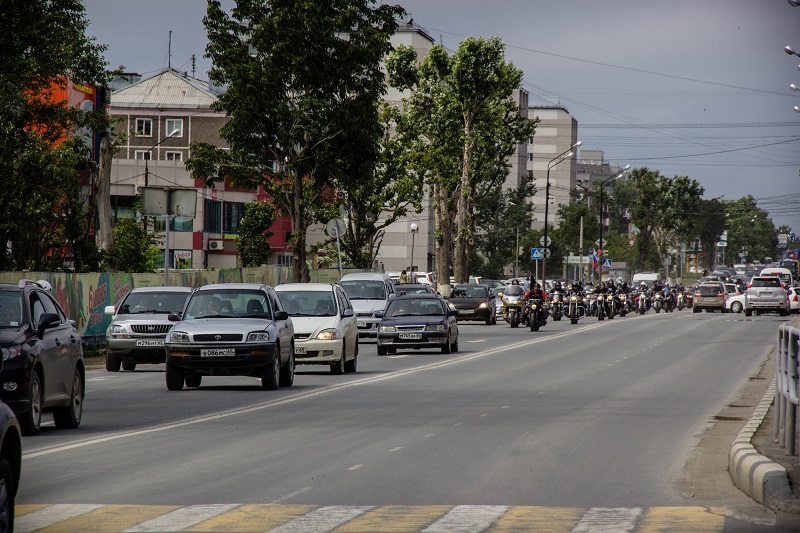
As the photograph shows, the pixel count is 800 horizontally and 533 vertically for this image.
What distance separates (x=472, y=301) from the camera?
5528 centimetres

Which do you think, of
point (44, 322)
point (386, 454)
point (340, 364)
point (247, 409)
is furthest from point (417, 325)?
point (386, 454)

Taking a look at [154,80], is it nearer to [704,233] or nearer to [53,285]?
[53,285]

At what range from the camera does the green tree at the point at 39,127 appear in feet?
86.0

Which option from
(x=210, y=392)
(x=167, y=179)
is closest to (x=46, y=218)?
(x=210, y=392)

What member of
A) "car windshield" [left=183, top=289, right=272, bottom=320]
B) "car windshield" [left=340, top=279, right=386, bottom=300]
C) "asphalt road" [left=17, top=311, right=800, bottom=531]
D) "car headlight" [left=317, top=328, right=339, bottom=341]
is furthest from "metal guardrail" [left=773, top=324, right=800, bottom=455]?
"car windshield" [left=340, top=279, right=386, bottom=300]

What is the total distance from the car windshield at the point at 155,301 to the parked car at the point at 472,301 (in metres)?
26.1

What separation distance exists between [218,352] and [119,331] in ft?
24.1

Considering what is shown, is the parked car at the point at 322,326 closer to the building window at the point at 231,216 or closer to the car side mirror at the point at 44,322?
the car side mirror at the point at 44,322

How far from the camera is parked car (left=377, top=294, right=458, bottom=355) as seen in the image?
32.9 meters

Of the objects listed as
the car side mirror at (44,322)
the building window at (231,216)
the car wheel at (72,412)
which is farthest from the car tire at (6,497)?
the building window at (231,216)

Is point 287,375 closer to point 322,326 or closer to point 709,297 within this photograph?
point 322,326

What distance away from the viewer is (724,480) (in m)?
11.3

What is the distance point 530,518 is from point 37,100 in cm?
2577

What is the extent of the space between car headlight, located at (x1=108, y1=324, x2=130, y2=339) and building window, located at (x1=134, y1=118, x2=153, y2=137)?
7459 cm
